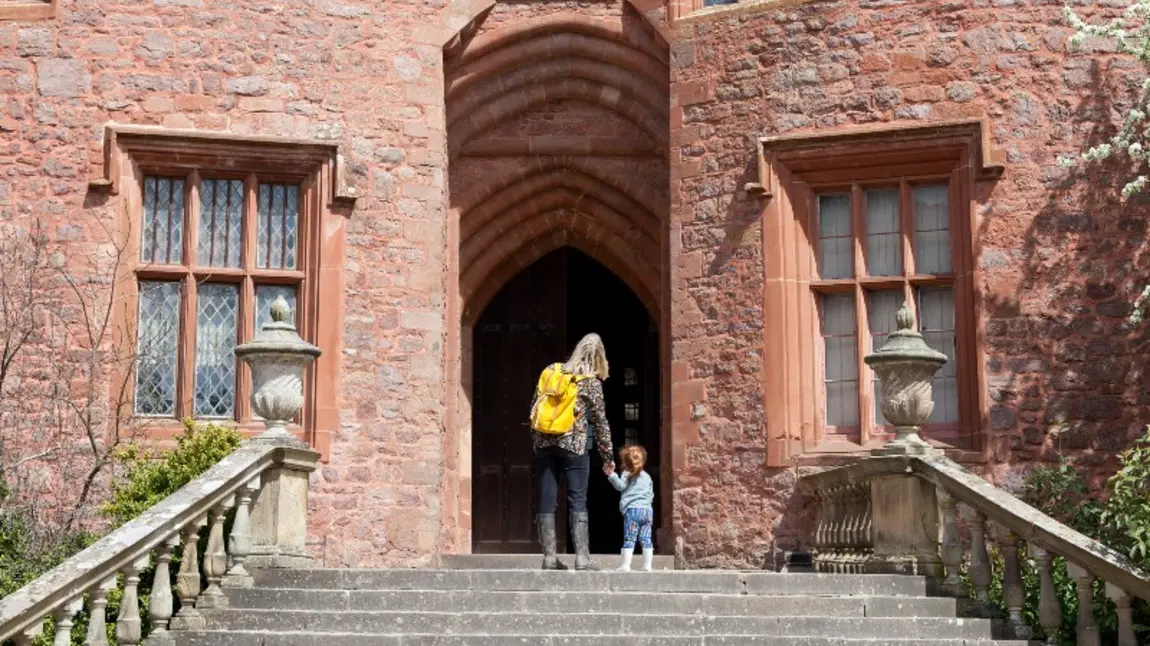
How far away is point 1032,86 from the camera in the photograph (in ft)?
42.7

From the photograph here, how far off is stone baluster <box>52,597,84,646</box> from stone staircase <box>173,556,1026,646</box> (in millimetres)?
728

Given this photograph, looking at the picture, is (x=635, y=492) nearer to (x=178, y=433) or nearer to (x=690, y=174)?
(x=690, y=174)

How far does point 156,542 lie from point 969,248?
6452mm

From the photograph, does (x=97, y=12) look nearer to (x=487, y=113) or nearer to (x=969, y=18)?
(x=487, y=113)

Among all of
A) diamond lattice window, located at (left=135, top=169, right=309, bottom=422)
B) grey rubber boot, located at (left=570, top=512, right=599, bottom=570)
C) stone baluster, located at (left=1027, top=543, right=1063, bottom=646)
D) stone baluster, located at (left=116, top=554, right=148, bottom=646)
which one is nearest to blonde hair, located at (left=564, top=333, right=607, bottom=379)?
grey rubber boot, located at (left=570, top=512, right=599, bottom=570)

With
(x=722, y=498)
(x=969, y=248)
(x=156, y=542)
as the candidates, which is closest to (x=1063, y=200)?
(x=969, y=248)

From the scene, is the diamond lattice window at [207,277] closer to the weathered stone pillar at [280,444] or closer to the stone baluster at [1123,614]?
the weathered stone pillar at [280,444]

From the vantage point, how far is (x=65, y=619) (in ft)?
28.2

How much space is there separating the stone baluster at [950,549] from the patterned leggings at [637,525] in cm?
192

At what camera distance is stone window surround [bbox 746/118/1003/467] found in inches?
510

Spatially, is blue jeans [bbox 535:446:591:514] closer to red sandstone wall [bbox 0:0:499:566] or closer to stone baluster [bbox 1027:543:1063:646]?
stone baluster [bbox 1027:543:1063:646]

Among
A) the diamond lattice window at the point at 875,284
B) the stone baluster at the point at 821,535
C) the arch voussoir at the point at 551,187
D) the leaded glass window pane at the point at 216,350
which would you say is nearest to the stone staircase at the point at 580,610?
the stone baluster at the point at 821,535

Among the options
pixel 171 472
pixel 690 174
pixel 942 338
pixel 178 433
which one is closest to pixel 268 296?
pixel 178 433

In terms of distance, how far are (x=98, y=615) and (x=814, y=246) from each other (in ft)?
21.9
